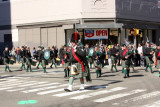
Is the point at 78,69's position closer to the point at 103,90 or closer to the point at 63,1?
the point at 103,90

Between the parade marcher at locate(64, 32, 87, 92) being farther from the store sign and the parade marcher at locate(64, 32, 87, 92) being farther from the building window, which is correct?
the building window

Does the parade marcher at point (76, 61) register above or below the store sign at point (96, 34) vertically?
below

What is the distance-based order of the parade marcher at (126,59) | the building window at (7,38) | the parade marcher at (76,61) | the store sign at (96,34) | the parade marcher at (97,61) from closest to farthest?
the parade marcher at (76,61) < the parade marcher at (126,59) < the parade marcher at (97,61) < the store sign at (96,34) < the building window at (7,38)

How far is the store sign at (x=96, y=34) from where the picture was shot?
27.0 m

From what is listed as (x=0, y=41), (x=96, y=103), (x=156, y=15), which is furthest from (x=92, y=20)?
(x=96, y=103)

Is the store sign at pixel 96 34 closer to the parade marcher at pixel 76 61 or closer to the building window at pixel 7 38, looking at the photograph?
the building window at pixel 7 38

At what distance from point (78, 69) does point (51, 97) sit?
1.66 metres

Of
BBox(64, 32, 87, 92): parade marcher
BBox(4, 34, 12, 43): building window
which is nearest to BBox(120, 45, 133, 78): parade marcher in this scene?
BBox(64, 32, 87, 92): parade marcher

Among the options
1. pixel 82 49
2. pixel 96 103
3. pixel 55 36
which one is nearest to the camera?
pixel 96 103

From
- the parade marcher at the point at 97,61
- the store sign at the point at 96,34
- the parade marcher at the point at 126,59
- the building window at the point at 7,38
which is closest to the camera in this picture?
the parade marcher at the point at 126,59

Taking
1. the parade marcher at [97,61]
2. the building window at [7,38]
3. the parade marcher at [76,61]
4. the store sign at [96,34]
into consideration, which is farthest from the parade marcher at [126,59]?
the building window at [7,38]

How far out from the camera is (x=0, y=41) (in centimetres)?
3409

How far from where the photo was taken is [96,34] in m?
27.0

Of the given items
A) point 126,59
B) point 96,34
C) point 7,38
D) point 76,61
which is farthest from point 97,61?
point 7,38
